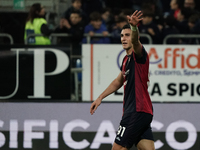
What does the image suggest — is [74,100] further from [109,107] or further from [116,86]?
[116,86]

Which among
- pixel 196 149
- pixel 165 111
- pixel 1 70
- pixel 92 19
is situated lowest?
pixel 196 149

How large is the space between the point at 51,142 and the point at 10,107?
982mm

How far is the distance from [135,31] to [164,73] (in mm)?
3693

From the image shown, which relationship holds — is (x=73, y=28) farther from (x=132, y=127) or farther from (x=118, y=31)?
(x=132, y=127)

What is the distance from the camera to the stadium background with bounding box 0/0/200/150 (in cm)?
888

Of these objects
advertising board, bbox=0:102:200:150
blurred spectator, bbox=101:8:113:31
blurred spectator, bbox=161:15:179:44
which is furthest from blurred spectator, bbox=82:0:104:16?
advertising board, bbox=0:102:200:150

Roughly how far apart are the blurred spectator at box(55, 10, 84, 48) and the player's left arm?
12.5ft

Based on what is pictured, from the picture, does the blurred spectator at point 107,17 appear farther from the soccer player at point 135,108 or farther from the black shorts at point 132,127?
the black shorts at point 132,127

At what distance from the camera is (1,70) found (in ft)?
30.0

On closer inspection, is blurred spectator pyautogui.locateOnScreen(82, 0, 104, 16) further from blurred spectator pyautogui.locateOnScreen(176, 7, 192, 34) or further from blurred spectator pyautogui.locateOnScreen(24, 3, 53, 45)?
blurred spectator pyautogui.locateOnScreen(24, 3, 53, 45)

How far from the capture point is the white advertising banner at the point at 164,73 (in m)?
9.07

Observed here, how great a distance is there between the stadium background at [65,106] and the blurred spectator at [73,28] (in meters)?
0.45

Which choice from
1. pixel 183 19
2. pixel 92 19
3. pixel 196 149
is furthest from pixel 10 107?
pixel 183 19

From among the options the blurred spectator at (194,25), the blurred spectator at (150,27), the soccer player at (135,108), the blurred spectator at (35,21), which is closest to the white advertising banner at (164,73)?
the blurred spectator at (194,25)
